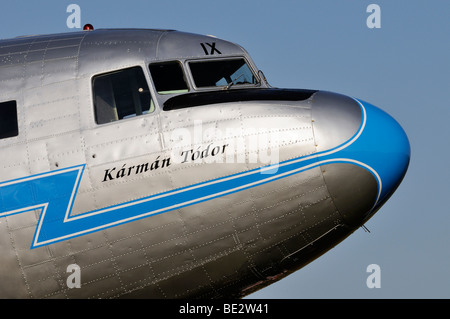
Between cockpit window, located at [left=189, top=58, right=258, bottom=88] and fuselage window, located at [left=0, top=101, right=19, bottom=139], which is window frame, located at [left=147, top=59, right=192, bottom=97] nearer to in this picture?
cockpit window, located at [left=189, top=58, right=258, bottom=88]

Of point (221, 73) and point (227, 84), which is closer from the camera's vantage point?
point (227, 84)

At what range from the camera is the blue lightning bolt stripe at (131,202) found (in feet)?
45.9

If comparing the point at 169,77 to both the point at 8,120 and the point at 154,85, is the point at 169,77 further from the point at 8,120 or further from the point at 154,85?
the point at 8,120

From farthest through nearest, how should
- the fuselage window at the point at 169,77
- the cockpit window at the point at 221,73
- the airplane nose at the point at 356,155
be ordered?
the cockpit window at the point at 221,73 → the fuselage window at the point at 169,77 → the airplane nose at the point at 356,155

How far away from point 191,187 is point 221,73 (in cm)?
256

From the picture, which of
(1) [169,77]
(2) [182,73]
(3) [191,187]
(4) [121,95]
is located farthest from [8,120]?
(3) [191,187]

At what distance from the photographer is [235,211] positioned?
552 inches

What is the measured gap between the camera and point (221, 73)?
15.7m

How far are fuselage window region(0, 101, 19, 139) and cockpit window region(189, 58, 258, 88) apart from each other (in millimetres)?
2941

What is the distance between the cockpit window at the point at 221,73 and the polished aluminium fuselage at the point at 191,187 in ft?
2.51

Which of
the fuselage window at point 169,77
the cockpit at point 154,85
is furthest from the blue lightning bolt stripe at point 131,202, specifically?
the fuselage window at point 169,77

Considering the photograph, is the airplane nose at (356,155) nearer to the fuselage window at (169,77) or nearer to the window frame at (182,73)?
the window frame at (182,73)

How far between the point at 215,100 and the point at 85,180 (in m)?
2.35

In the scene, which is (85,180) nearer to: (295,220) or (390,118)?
(295,220)
